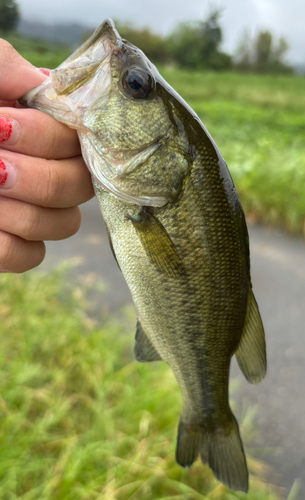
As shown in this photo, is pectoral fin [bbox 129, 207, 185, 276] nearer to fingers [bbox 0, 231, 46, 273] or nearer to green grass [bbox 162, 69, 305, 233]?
fingers [bbox 0, 231, 46, 273]

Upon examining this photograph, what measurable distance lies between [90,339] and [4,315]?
69cm

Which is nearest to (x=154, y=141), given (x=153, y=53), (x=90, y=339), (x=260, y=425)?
(x=90, y=339)

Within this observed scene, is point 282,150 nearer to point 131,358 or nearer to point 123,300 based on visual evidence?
point 123,300

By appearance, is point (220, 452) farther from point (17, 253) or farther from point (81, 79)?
point (81, 79)

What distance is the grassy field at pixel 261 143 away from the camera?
19.4ft

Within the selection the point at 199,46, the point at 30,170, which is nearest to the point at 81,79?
the point at 30,170

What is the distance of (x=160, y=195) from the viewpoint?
104 cm

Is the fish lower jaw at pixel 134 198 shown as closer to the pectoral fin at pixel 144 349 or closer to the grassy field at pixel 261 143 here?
the pectoral fin at pixel 144 349

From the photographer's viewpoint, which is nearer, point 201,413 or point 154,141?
point 154,141

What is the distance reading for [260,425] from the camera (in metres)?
3.22

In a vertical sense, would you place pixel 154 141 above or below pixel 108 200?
above

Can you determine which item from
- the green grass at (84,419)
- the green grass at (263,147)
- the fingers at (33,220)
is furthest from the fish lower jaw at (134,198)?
the green grass at (263,147)

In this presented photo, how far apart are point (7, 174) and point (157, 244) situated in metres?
0.43

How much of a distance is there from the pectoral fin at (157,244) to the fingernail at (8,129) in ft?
1.19
